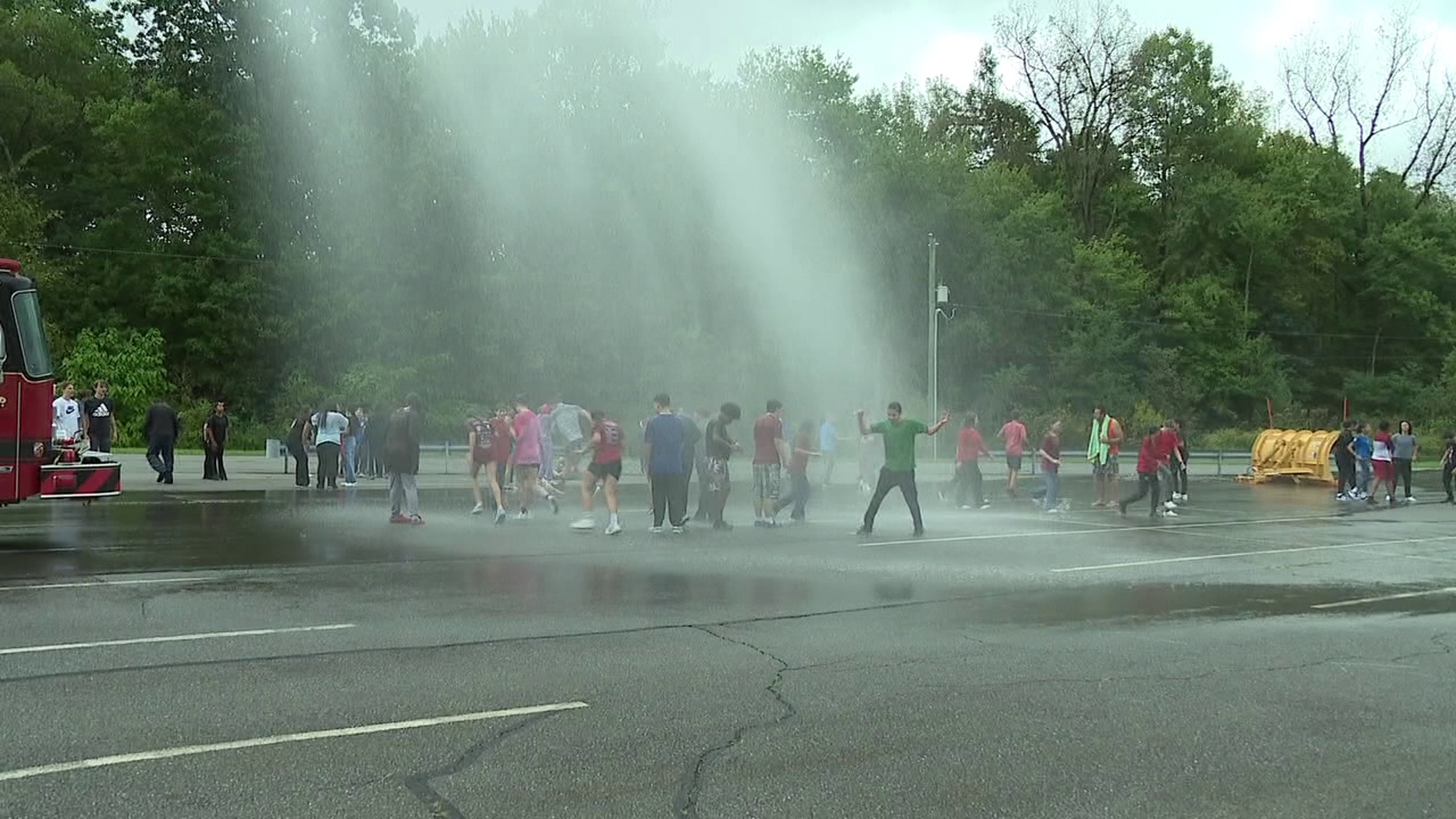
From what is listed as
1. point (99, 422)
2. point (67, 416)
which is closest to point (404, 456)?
point (67, 416)

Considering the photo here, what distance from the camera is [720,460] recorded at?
16.5 meters

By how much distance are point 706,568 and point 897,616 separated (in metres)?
3.17

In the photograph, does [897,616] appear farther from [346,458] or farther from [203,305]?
[203,305]

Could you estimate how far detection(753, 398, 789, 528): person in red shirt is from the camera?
16828mm

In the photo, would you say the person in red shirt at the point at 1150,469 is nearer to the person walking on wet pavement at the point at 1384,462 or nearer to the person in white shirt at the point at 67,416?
the person walking on wet pavement at the point at 1384,462

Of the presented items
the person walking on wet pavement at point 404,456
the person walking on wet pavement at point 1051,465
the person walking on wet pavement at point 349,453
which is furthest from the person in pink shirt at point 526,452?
the person walking on wet pavement at point 1051,465

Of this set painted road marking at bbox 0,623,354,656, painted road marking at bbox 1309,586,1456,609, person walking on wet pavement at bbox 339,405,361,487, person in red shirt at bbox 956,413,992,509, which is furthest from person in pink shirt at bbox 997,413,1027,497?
painted road marking at bbox 0,623,354,656

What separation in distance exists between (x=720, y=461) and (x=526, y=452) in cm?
311

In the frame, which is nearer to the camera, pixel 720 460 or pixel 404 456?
pixel 404 456

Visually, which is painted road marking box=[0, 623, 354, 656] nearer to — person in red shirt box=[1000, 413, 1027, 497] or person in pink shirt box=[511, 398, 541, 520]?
person in pink shirt box=[511, 398, 541, 520]

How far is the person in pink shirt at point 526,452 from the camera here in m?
18.0

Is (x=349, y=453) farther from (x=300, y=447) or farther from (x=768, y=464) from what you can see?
(x=768, y=464)

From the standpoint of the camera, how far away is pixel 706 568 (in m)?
12.3

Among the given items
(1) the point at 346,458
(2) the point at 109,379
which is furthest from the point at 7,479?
(2) the point at 109,379
